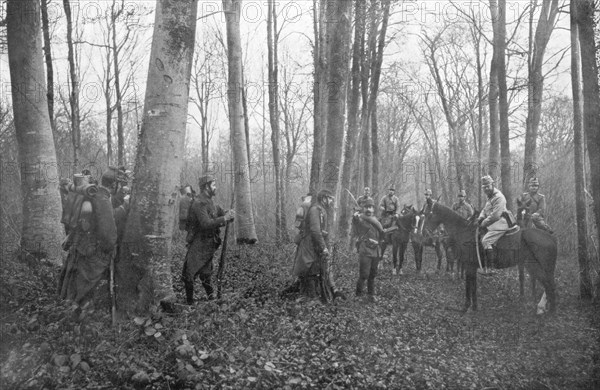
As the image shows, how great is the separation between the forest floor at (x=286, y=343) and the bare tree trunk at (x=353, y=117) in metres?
6.18

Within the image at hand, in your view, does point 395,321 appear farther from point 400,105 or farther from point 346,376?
point 400,105

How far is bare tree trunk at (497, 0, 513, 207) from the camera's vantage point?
15.9m

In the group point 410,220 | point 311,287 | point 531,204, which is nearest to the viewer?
point 311,287

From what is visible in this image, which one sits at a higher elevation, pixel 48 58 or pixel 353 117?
pixel 48 58

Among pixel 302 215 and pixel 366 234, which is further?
pixel 366 234

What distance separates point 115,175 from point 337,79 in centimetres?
504

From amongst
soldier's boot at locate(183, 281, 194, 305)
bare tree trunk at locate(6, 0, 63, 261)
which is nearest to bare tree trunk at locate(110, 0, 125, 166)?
bare tree trunk at locate(6, 0, 63, 261)

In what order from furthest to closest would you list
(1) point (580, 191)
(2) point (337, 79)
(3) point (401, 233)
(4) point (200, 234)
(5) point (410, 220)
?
(5) point (410, 220), (3) point (401, 233), (2) point (337, 79), (1) point (580, 191), (4) point (200, 234)

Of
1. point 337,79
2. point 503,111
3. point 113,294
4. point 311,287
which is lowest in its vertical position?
point 311,287

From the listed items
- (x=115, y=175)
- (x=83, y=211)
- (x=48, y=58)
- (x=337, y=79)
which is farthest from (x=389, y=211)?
(x=48, y=58)

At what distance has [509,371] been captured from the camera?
5547mm

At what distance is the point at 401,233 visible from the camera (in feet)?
42.8

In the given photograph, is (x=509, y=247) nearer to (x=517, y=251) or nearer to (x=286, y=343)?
(x=517, y=251)

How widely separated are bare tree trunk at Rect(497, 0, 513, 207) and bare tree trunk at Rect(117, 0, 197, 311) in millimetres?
13183
